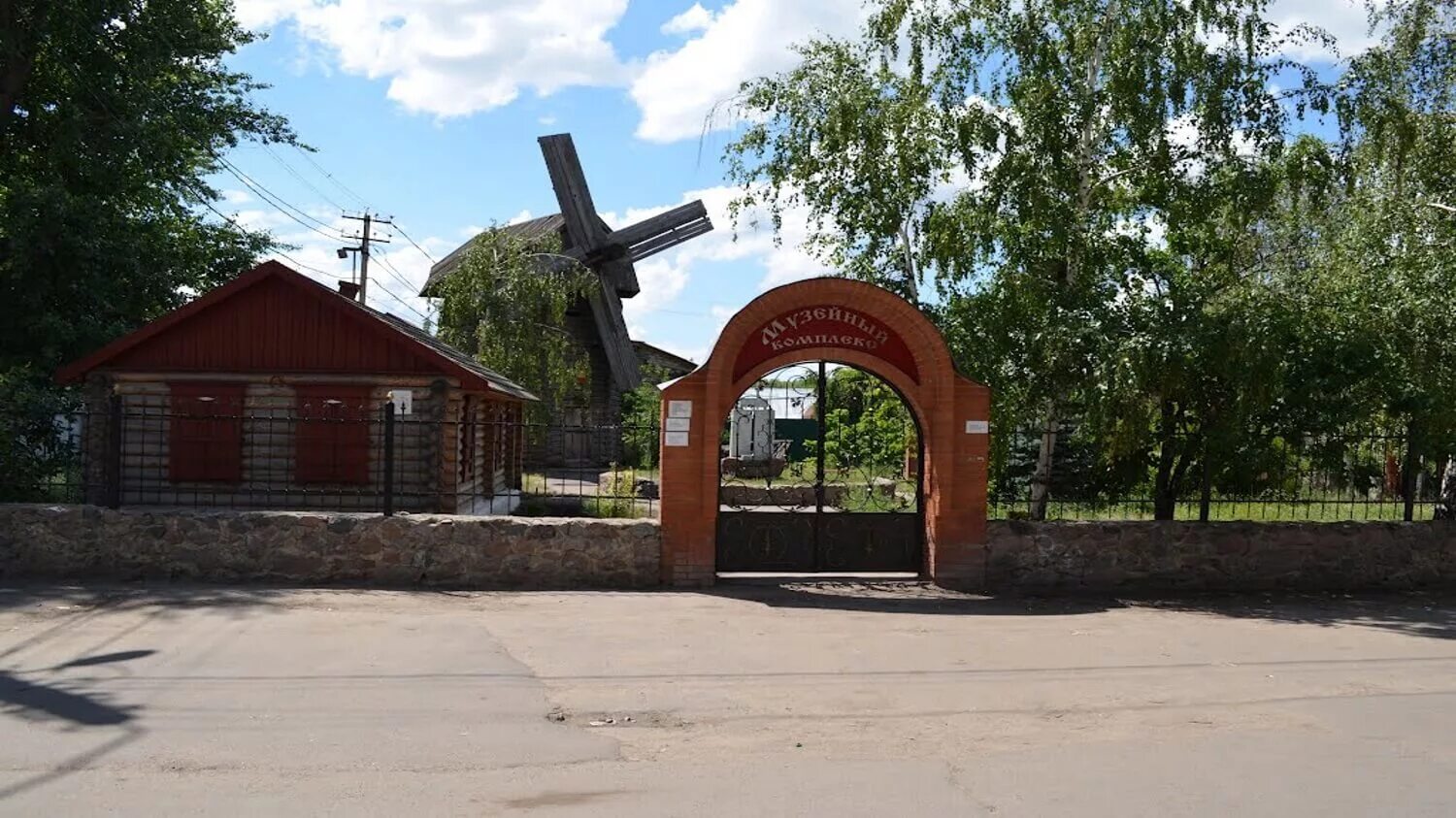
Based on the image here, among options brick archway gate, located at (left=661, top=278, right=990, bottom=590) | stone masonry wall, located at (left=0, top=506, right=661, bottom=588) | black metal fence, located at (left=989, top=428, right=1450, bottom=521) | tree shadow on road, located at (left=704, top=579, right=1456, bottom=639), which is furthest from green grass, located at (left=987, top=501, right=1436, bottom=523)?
stone masonry wall, located at (left=0, top=506, right=661, bottom=588)

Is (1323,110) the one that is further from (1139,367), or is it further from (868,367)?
(868,367)

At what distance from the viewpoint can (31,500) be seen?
1417 cm

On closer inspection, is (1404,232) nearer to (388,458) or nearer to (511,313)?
(388,458)

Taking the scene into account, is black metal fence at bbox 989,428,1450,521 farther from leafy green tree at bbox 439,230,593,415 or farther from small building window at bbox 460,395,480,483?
leafy green tree at bbox 439,230,593,415

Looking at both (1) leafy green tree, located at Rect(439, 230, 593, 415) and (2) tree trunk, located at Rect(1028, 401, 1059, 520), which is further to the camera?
(1) leafy green tree, located at Rect(439, 230, 593, 415)

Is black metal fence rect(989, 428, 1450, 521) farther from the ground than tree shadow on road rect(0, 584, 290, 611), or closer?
farther from the ground

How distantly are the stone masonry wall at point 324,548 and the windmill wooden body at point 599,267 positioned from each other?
67.6ft

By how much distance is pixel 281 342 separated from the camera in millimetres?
17812

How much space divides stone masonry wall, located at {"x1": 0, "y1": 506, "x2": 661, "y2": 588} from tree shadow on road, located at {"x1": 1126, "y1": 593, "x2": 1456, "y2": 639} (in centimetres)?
612

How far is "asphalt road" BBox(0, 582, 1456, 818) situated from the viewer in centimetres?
595

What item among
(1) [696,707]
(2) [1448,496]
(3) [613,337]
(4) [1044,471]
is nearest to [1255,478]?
(4) [1044,471]

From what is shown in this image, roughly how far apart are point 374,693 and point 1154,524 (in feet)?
31.4

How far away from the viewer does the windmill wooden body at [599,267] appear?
1375 inches

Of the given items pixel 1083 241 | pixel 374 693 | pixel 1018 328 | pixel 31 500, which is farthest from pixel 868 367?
pixel 31 500
